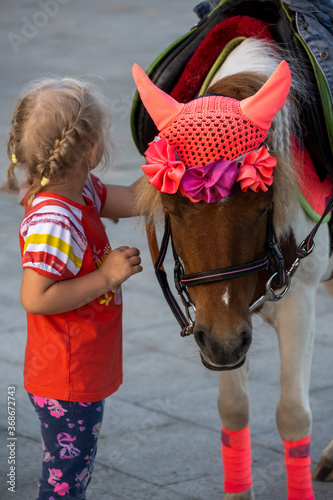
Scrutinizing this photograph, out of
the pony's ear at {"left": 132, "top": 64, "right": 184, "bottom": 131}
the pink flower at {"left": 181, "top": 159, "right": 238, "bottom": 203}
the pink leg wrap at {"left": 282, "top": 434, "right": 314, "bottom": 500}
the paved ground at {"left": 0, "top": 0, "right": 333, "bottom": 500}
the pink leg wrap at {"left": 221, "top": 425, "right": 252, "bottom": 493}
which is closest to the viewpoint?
the pink flower at {"left": 181, "top": 159, "right": 238, "bottom": 203}

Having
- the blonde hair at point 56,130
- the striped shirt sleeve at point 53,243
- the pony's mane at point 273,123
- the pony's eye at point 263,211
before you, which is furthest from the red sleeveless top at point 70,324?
the pony's eye at point 263,211

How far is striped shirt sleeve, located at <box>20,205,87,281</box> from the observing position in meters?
2.15

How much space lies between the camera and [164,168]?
205 cm

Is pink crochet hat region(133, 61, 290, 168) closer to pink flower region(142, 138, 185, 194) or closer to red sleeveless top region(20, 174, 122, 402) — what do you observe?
pink flower region(142, 138, 185, 194)

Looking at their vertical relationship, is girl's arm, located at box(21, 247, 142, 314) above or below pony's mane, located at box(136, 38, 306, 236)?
below

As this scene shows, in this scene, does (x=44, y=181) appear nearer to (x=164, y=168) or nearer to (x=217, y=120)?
(x=164, y=168)

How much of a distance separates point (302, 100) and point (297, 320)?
0.80 metres

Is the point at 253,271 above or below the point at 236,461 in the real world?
above

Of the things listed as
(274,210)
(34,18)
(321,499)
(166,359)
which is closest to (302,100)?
(274,210)

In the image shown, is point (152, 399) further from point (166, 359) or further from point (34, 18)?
point (34, 18)

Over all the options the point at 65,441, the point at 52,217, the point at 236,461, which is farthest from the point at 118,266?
the point at 236,461

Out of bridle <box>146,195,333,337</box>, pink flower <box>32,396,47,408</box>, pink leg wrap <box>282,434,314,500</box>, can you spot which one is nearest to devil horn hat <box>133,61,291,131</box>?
bridle <box>146,195,333,337</box>

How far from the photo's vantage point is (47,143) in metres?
2.19

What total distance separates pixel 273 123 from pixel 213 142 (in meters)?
0.32
